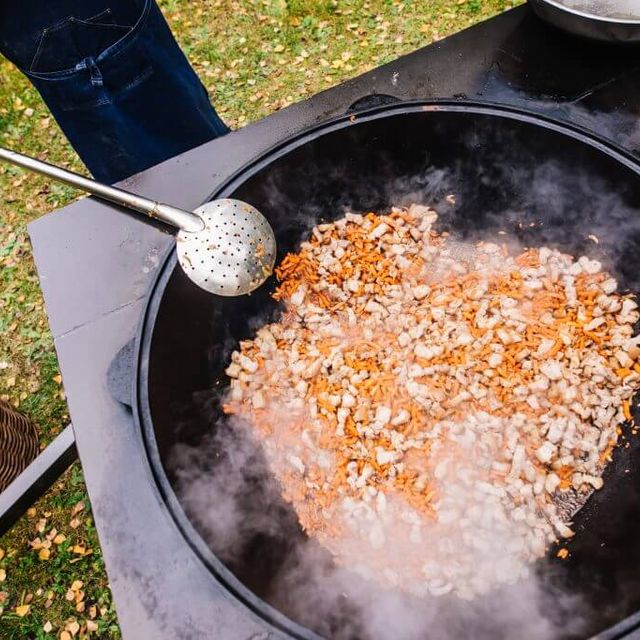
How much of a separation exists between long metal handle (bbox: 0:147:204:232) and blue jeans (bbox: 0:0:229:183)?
3.05ft

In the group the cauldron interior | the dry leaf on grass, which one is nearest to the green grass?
the dry leaf on grass

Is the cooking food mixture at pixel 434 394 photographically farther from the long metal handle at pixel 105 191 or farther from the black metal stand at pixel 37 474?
the black metal stand at pixel 37 474

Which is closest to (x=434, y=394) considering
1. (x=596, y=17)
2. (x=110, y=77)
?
(x=596, y=17)

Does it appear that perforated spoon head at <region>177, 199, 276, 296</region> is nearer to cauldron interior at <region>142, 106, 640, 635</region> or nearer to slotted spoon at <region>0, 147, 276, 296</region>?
slotted spoon at <region>0, 147, 276, 296</region>

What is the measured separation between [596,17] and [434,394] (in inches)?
56.0

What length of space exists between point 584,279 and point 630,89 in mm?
773

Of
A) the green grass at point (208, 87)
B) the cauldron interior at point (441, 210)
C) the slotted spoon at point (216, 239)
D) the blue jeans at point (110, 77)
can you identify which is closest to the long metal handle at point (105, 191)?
the slotted spoon at point (216, 239)

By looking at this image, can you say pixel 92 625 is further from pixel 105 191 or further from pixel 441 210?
pixel 441 210

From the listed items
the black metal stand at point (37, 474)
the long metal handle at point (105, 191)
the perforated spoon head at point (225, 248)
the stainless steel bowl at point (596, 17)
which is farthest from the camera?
the black metal stand at point (37, 474)

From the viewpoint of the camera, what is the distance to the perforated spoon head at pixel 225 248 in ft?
5.25

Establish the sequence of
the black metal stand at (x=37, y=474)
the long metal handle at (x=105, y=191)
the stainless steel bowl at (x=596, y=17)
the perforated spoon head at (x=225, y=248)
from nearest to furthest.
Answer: the long metal handle at (x=105, y=191), the perforated spoon head at (x=225, y=248), the stainless steel bowl at (x=596, y=17), the black metal stand at (x=37, y=474)

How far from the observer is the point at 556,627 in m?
1.43

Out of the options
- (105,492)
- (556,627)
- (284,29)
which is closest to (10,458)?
(105,492)

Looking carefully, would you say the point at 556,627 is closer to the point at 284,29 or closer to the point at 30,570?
the point at 30,570
